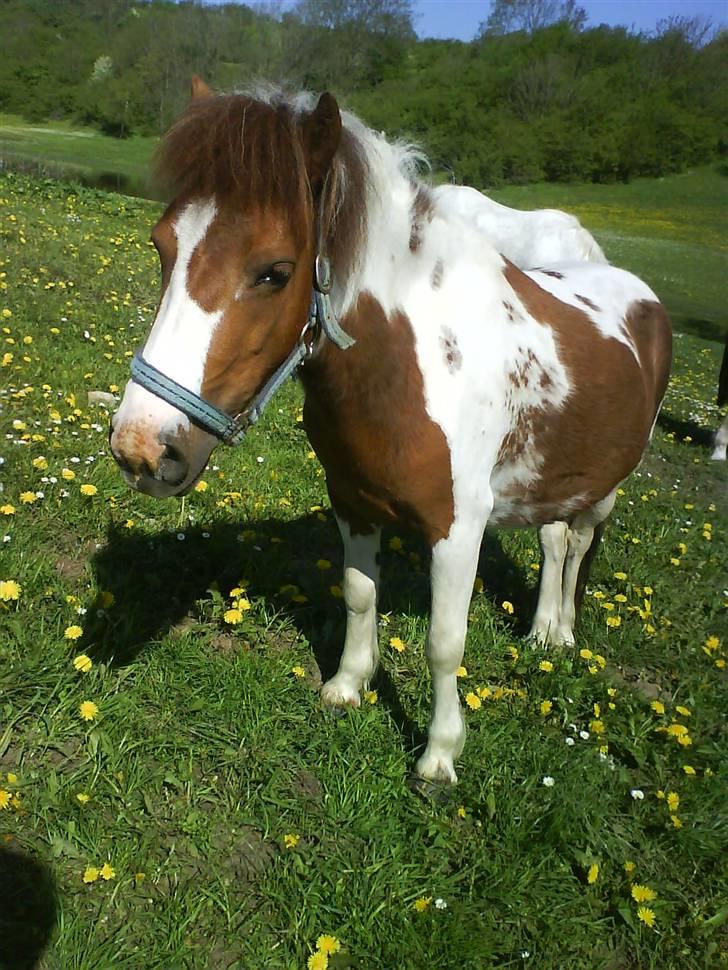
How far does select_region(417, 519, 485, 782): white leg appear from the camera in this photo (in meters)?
2.50

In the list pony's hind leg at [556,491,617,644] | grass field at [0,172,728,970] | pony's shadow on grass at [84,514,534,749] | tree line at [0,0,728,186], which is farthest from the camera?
tree line at [0,0,728,186]

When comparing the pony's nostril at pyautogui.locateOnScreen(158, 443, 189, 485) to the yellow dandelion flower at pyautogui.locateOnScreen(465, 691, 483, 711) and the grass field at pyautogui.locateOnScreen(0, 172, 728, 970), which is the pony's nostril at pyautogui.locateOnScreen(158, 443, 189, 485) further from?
the yellow dandelion flower at pyautogui.locateOnScreen(465, 691, 483, 711)

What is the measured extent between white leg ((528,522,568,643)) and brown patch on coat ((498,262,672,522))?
1.75ft

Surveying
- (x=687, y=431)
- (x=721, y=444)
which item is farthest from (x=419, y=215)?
(x=687, y=431)

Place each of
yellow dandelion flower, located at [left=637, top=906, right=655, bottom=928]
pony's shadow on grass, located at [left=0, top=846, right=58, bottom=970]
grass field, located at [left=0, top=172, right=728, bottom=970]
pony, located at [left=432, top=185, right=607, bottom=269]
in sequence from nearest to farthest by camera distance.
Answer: pony's shadow on grass, located at [left=0, top=846, right=58, bottom=970] < grass field, located at [left=0, top=172, right=728, bottom=970] < yellow dandelion flower, located at [left=637, top=906, right=655, bottom=928] < pony, located at [left=432, top=185, right=607, bottom=269]

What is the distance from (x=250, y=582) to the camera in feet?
11.8

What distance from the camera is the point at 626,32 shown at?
60.6 meters

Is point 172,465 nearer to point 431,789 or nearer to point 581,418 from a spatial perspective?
point 431,789

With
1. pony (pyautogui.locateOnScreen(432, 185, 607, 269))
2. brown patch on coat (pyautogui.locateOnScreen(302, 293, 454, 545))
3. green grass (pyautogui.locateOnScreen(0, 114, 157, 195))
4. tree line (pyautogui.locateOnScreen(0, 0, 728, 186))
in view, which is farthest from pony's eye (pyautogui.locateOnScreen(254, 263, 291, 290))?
tree line (pyautogui.locateOnScreen(0, 0, 728, 186))

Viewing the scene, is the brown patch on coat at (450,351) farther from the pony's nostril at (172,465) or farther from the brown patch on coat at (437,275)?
the pony's nostril at (172,465)

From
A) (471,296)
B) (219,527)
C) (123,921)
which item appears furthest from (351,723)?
(471,296)

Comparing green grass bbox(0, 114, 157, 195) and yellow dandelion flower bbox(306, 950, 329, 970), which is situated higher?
yellow dandelion flower bbox(306, 950, 329, 970)

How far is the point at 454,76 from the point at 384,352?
230 feet

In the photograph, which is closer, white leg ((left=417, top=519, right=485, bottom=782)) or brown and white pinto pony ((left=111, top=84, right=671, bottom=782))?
brown and white pinto pony ((left=111, top=84, right=671, bottom=782))
